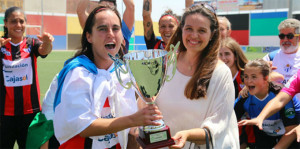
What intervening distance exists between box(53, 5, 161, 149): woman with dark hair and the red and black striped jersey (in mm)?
1705

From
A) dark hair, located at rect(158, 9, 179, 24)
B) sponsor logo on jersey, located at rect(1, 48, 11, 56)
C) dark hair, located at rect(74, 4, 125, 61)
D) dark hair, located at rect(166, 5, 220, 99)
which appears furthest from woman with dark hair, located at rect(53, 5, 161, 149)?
dark hair, located at rect(158, 9, 179, 24)

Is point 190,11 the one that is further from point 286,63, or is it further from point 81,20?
point 286,63

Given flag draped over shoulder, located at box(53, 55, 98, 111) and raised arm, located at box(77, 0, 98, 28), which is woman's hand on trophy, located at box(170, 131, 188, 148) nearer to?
flag draped over shoulder, located at box(53, 55, 98, 111)

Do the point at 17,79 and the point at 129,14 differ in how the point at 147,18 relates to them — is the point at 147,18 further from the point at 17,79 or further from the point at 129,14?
the point at 17,79

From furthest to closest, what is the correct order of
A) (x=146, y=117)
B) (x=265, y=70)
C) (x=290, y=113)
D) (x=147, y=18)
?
1. (x=147, y=18)
2. (x=265, y=70)
3. (x=290, y=113)
4. (x=146, y=117)

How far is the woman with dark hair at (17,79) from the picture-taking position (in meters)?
3.20

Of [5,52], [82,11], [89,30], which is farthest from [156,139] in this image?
[5,52]

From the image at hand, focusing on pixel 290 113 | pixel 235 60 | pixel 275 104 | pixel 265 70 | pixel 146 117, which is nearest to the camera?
pixel 146 117

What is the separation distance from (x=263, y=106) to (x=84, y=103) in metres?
1.97

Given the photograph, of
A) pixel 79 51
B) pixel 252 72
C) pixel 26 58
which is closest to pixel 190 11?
pixel 79 51

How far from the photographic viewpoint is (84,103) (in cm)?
159

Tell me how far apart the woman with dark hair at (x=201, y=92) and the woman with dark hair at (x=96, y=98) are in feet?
1.01

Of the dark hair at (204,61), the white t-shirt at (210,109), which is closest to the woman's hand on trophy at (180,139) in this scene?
the white t-shirt at (210,109)

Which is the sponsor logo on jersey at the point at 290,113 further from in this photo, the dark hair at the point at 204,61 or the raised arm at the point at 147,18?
the raised arm at the point at 147,18
